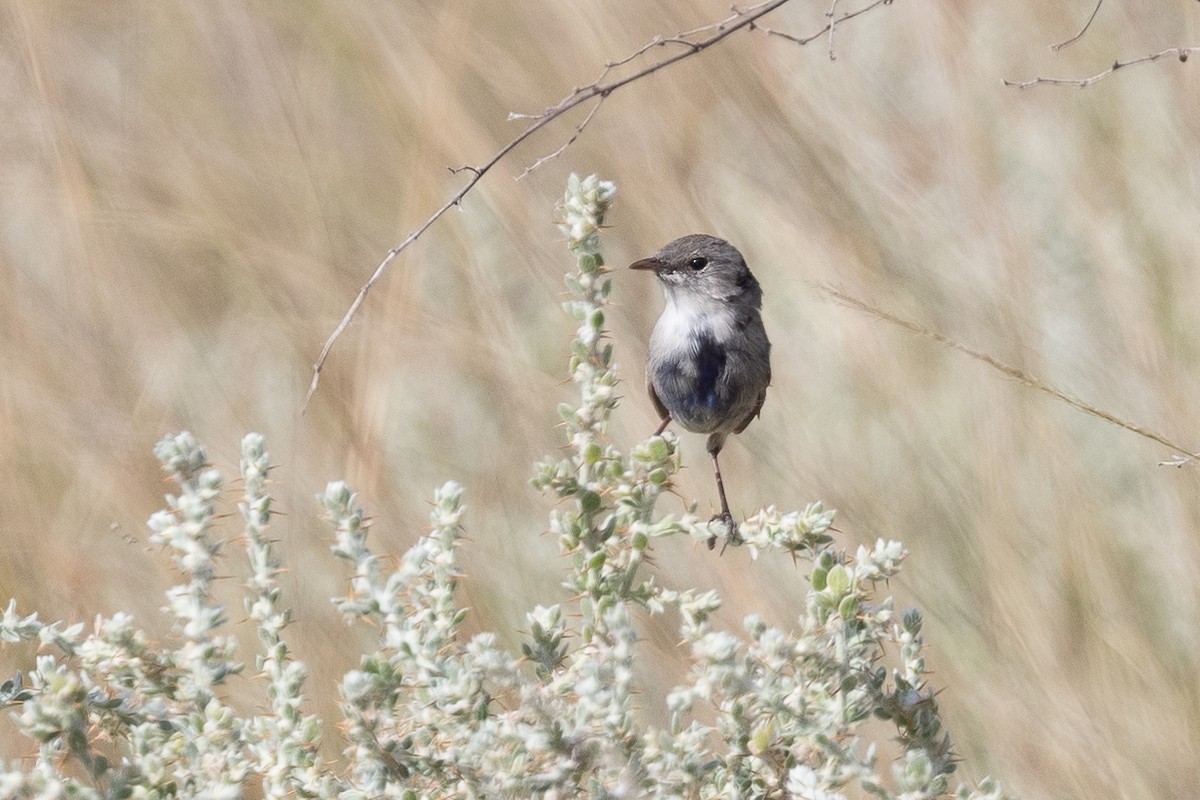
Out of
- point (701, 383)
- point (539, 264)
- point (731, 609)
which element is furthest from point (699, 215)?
point (731, 609)

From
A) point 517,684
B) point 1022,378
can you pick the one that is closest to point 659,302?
point 1022,378

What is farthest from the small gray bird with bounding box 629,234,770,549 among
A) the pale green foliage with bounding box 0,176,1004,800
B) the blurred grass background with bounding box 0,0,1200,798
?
the pale green foliage with bounding box 0,176,1004,800

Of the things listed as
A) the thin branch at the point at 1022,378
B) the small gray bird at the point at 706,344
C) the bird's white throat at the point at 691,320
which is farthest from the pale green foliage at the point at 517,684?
the bird's white throat at the point at 691,320

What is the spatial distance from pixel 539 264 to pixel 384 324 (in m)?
0.44

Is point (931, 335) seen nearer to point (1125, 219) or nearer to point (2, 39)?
point (1125, 219)

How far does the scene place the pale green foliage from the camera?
1.96 meters

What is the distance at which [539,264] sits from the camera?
12.9 ft

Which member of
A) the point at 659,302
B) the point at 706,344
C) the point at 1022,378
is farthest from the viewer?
the point at 659,302

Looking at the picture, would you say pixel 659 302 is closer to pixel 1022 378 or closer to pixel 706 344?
pixel 706 344

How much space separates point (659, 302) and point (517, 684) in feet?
8.02

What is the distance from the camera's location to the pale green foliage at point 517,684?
1.96 meters

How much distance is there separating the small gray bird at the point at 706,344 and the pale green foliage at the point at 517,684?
103 cm

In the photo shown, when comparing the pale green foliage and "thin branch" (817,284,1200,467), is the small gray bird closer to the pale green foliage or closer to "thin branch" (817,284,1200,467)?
"thin branch" (817,284,1200,467)

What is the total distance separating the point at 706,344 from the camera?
3428mm
